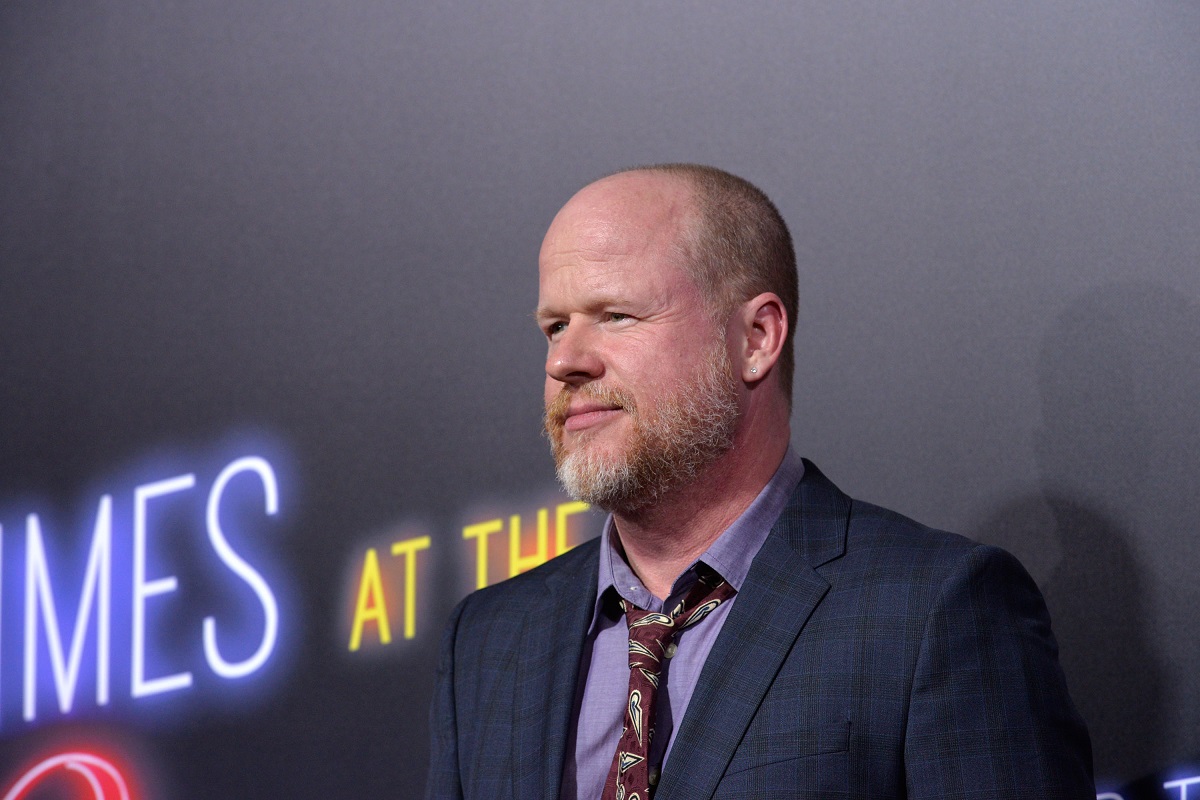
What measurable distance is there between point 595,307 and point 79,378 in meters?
1.76

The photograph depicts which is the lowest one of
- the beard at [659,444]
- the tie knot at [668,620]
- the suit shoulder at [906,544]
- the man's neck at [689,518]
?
the tie knot at [668,620]

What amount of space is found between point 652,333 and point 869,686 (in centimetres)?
60

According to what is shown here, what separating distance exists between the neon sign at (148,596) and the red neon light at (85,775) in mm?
113

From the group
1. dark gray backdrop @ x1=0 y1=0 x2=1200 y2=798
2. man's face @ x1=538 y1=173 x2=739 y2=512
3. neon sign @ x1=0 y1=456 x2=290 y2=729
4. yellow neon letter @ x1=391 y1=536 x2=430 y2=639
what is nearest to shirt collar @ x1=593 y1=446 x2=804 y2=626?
man's face @ x1=538 y1=173 x2=739 y2=512

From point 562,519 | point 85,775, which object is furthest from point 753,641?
point 85,775

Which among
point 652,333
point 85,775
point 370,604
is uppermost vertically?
point 652,333

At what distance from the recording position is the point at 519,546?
2.68 metres

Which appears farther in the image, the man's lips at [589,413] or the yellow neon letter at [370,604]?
the yellow neon letter at [370,604]

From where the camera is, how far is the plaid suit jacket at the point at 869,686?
1.50 m

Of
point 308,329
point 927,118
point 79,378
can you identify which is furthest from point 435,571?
point 927,118

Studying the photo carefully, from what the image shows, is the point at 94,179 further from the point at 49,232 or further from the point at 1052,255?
the point at 1052,255

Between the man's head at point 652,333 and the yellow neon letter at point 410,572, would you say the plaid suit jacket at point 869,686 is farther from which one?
the yellow neon letter at point 410,572

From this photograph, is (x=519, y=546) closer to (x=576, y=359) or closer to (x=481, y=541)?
(x=481, y=541)

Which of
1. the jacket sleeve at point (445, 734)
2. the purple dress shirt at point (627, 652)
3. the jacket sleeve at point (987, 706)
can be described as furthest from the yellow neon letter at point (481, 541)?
the jacket sleeve at point (987, 706)
